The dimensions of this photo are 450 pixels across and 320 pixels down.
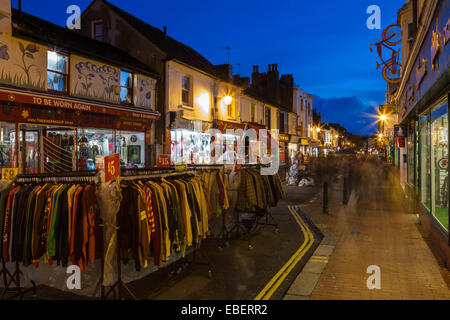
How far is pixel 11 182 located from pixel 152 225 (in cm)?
217

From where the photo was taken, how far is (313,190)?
19.0 metres

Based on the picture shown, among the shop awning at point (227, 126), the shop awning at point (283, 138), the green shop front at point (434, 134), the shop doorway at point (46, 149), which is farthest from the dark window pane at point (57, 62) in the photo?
the shop awning at point (283, 138)

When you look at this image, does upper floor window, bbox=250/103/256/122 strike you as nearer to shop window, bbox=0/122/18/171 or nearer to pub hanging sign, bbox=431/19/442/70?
shop window, bbox=0/122/18/171

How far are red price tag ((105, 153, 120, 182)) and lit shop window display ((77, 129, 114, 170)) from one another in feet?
31.4

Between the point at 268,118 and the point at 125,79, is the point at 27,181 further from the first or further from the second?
the point at 268,118

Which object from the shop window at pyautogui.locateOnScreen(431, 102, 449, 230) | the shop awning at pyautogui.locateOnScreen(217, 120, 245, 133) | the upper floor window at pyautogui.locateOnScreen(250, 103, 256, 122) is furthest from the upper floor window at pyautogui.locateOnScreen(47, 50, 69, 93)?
the upper floor window at pyautogui.locateOnScreen(250, 103, 256, 122)

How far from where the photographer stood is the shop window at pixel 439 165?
7.34 m

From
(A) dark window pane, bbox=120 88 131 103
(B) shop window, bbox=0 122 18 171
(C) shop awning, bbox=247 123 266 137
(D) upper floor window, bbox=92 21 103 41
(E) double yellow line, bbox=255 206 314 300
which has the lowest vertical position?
(E) double yellow line, bbox=255 206 314 300

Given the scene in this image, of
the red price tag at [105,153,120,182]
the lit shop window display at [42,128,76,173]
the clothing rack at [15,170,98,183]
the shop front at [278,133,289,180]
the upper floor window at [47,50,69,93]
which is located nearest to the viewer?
the red price tag at [105,153,120,182]

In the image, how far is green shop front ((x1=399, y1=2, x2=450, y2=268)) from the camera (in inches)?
239

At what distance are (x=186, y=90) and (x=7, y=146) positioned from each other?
1008 cm

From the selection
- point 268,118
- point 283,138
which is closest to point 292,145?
point 283,138
